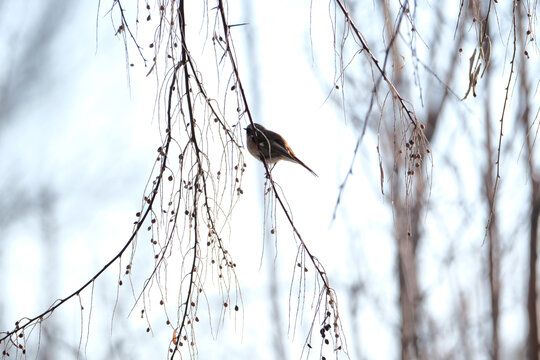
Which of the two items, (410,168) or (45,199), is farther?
(45,199)

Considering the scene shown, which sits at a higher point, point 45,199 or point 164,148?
point 45,199

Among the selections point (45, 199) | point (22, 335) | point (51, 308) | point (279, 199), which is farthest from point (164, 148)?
point (45, 199)

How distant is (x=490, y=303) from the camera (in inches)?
158

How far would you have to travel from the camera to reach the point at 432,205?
4566mm

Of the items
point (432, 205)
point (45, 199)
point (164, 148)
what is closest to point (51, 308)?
point (164, 148)

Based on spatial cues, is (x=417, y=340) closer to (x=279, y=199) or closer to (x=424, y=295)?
(x=424, y=295)

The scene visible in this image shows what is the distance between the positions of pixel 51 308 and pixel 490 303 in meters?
2.78

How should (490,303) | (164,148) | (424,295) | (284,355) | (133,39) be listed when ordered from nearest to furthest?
(164,148), (133,39), (490,303), (424,295), (284,355)

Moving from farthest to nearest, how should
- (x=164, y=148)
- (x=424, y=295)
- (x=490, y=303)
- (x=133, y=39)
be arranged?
(x=424, y=295)
(x=490, y=303)
(x=133, y=39)
(x=164, y=148)

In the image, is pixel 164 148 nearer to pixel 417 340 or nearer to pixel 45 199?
pixel 417 340

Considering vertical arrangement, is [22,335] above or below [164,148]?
below

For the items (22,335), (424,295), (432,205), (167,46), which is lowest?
(22,335)

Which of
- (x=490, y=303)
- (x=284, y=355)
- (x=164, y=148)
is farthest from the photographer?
(x=284, y=355)

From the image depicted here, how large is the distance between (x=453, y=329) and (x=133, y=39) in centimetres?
314
